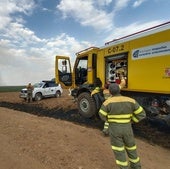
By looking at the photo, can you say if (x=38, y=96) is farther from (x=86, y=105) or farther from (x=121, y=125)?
(x=121, y=125)

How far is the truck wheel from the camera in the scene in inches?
469

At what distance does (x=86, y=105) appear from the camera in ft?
40.3

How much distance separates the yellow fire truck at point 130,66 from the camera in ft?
28.3

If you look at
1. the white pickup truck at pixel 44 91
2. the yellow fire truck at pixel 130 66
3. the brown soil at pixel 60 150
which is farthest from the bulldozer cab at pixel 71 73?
the white pickup truck at pixel 44 91

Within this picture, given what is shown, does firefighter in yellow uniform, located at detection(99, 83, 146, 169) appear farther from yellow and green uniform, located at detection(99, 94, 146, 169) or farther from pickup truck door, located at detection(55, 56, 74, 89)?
pickup truck door, located at detection(55, 56, 74, 89)

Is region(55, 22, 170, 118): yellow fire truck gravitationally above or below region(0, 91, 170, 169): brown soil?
above

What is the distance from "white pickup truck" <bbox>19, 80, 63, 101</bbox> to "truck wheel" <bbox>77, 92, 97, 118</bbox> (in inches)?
523

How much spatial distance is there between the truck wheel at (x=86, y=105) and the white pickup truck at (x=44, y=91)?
13293mm

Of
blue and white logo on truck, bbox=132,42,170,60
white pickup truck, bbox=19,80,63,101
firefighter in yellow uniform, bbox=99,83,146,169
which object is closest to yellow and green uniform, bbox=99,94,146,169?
firefighter in yellow uniform, bbox=99,83,146,169

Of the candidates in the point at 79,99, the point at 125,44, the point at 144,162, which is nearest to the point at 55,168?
the point at 144,162

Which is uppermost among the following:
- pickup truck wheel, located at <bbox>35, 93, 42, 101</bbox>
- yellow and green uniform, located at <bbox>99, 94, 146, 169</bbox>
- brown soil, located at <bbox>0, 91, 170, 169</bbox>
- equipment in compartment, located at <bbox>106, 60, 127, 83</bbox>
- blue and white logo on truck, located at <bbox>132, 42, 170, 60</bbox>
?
blue and white logo on truck, located at <bbox>132, 42, 170, 60</bbox>

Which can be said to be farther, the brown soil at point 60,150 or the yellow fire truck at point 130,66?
the yellow fire truck at point 130,66

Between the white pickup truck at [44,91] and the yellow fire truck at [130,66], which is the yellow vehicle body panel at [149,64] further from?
the white pickup truck at [44,91]

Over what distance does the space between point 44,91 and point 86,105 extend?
47.4 ft
